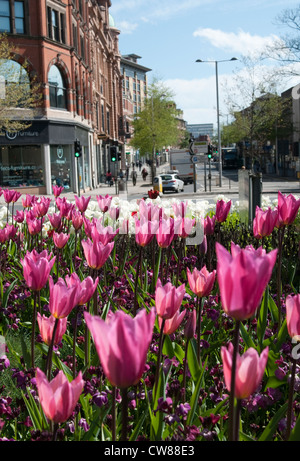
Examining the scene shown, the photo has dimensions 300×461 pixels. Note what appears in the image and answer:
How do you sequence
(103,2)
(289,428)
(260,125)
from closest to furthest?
(289,428)
(260,125)
(103,2)

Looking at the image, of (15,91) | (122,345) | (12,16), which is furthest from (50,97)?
(122,345)

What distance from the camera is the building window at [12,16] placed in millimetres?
33625

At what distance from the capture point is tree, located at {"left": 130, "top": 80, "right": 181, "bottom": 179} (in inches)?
2256

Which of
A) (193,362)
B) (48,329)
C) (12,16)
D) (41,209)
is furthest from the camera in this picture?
(12,16)

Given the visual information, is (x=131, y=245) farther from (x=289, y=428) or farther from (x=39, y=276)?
(x=289, y=428)

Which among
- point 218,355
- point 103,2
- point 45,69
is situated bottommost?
point 218,355

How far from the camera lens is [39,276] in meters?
2.31

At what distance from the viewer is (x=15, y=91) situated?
3041 centimetres

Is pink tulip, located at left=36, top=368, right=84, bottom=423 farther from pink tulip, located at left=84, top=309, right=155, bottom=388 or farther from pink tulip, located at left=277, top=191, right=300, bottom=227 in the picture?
pink tulip, located at left=277, top=191, right=300, bottom=227

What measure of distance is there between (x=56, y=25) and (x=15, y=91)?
910 cm

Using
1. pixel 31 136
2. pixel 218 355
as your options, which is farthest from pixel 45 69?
pixel 218 355

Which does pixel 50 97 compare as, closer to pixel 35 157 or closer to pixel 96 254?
pixel 35 157

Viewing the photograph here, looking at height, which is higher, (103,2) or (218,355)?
(103,2)
